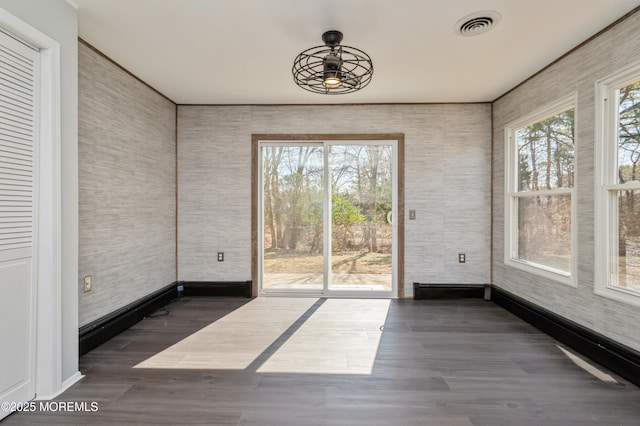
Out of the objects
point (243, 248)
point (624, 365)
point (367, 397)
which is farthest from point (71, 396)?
point (624, 365)

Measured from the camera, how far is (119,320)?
284 centimetres

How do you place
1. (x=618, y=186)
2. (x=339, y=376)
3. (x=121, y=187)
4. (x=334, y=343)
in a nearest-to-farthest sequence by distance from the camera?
(x=339, y=376)
(x=618, y=186)
(x=334, y=343)
(x=121, y=187)

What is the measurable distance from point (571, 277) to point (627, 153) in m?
1.06

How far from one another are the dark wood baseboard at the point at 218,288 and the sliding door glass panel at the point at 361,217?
3.61ft

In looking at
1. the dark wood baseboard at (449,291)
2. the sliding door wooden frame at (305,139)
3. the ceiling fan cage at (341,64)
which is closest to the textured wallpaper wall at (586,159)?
the dark wood baseboard at (449,291)

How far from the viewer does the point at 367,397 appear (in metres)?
1.91

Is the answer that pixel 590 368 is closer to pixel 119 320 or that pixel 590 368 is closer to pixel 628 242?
pixel 628 242

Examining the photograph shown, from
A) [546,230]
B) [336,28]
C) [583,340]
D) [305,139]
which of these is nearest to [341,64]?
[336,28]

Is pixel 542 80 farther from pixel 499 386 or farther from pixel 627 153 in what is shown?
pixel 499 386

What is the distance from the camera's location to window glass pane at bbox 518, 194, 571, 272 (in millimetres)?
2830

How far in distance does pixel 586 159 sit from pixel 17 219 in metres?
3.87

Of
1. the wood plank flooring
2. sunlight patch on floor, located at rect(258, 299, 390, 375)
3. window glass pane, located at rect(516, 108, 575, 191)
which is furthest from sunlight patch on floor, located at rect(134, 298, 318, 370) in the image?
window glass pane, located at rect(516, 108, 575, 191)

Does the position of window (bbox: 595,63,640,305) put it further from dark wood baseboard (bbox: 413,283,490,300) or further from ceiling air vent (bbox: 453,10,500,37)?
dark wood baseboard (bbox: 413,283,490,300)

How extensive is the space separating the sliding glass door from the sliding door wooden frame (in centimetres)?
Answer: 8
